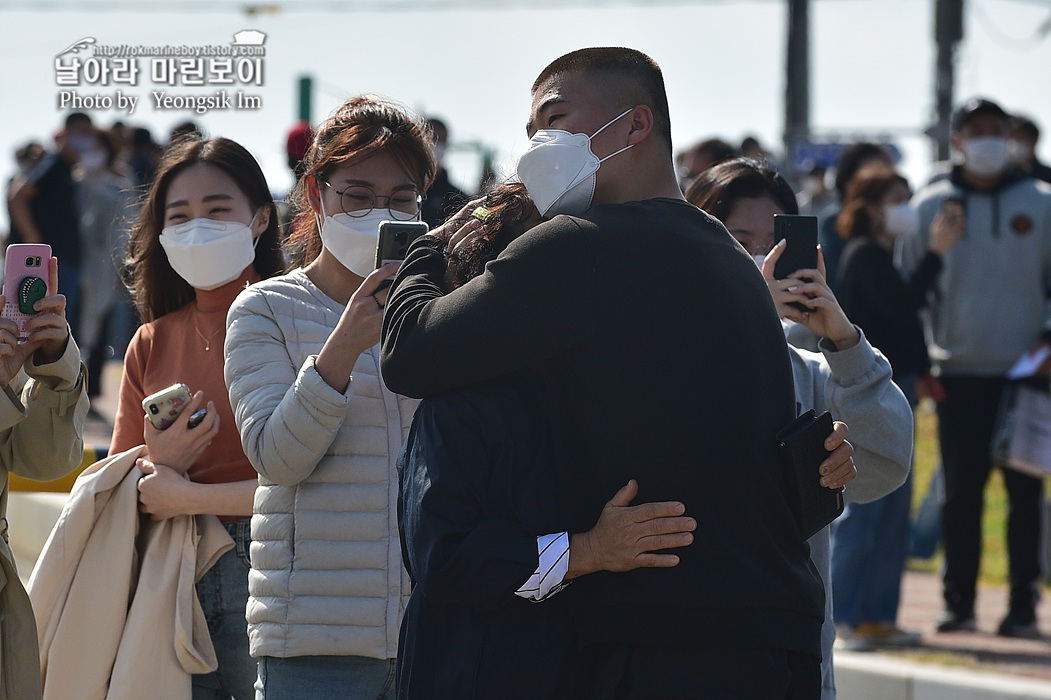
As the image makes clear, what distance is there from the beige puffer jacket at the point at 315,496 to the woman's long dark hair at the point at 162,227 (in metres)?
0.74

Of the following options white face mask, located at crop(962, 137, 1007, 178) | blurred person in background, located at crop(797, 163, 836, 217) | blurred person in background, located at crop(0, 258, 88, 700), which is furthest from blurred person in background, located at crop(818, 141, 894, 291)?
blurred person in background, located at crop(0, 258, 88, 700)

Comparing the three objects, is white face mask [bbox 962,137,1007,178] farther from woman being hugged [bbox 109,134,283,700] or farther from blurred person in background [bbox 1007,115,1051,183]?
woman being hugged [bbox 109,134,283,700]

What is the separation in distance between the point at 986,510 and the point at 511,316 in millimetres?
9554

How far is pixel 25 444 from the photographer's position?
3.25 m

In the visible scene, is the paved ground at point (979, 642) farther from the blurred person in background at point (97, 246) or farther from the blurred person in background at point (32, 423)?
the blurred person in background at point (97, 246)

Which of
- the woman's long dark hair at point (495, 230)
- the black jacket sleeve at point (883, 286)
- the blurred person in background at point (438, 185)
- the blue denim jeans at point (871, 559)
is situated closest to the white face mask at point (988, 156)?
the black jacket sleeve at point (883, 286)

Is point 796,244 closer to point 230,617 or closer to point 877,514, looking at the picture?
point 230,617

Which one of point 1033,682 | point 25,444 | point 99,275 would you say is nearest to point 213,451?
point 25,444

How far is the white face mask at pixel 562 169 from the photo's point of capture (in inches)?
99.0

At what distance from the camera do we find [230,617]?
3.49 meters

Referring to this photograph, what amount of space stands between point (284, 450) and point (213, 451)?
0.64m

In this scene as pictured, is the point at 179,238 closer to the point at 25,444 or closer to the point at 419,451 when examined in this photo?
Answer: the point at 25,444

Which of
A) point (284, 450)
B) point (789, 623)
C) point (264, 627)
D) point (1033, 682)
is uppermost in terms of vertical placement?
point (284, 450)

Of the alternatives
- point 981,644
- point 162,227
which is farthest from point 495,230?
point 981,644
